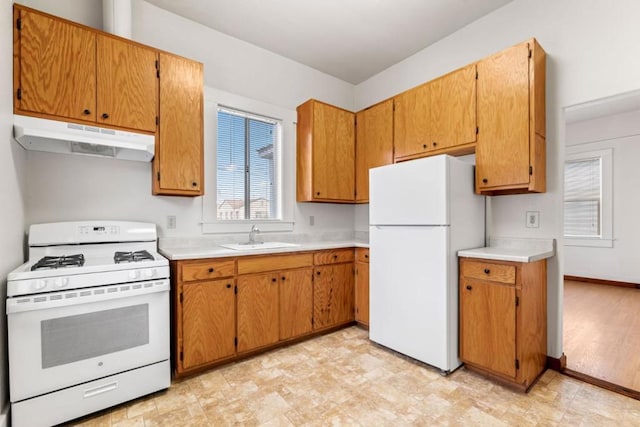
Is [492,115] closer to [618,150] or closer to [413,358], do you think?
[413,358]

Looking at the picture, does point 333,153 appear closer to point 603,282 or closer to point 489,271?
point 489,271

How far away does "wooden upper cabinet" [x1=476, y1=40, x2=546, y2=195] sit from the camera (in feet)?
7.25

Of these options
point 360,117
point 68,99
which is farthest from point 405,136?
point 68,99

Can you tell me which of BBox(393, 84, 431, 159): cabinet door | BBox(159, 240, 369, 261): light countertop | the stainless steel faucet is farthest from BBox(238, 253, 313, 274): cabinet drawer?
BBox(393, 84, 431, 159): cabinet door

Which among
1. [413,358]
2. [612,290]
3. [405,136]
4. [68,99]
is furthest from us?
[612,290]

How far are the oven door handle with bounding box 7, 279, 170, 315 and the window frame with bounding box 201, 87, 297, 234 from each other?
3.03 feet

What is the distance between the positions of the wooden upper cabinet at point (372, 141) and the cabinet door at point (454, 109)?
1.72 feet

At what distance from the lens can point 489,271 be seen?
2178 mm

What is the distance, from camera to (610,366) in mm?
2318

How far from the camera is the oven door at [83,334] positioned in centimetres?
159

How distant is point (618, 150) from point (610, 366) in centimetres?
417

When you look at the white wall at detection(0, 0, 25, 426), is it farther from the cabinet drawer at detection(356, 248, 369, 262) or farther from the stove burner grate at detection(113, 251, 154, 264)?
the cabinet drawer at detection(356, 248, 369, 262)

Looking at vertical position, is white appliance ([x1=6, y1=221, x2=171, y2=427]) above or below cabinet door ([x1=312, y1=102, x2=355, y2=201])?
below

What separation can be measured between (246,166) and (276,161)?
0.37m
